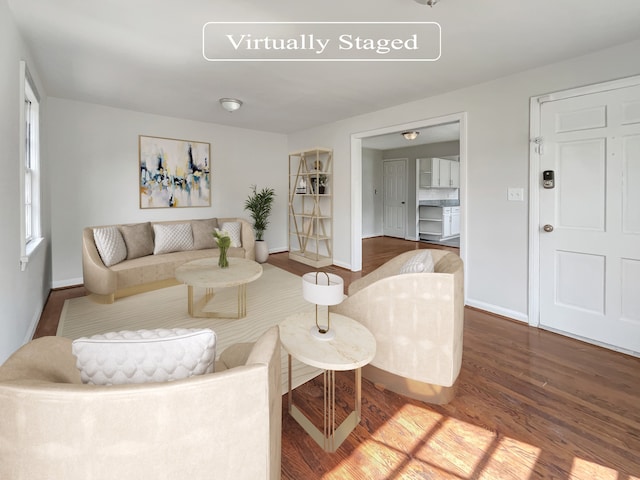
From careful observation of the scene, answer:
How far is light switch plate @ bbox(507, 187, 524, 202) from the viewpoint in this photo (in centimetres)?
305

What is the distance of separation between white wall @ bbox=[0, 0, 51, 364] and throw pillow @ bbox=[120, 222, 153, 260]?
4.41 ft

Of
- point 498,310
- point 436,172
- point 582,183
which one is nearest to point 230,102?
point 582,183

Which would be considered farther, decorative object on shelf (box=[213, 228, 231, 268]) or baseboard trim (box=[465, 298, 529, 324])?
decorative object on shelf (box=[213, 228, 231, 268])

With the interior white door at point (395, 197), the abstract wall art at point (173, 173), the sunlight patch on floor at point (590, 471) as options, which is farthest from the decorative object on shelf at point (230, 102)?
the interior white door at point (395, 197)

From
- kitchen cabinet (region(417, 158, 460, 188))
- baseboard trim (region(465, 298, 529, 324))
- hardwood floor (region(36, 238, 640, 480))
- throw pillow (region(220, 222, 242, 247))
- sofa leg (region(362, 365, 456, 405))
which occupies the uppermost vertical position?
kitchen cabinet (region(417, 158, 460, 188))

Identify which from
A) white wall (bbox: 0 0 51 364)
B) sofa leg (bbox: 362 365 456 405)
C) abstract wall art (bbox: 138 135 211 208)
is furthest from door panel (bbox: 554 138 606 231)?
abstract wall art (bbox: 138 135 211 208)

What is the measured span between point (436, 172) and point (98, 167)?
677 centimetres

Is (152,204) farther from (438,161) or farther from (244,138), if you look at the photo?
(438,161)

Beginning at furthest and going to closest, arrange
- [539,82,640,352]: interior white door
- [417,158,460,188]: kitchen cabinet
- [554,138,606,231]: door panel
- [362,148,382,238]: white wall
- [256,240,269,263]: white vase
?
1. [362,148,382,238]: white wall
2. [417,158,460,188]: kitchen cabinet
3. [256,240,269,263]: white vase
4. [554,138,606,231]: door panel
5. [539,82,640,352]: interior white door

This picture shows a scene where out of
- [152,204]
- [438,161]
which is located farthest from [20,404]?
[438,161]

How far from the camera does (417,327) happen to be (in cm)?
180

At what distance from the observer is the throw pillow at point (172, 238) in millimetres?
4301

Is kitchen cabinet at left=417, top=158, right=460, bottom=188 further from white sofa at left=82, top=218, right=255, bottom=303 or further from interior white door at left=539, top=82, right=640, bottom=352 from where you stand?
white sofa at left=82, top=218, right=255, bottom=303

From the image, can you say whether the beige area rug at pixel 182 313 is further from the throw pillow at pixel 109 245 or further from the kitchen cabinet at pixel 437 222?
the kitchen cabinet at pixel 437 222
